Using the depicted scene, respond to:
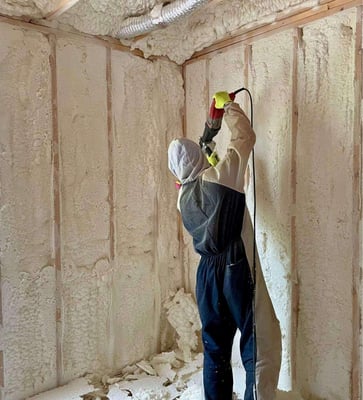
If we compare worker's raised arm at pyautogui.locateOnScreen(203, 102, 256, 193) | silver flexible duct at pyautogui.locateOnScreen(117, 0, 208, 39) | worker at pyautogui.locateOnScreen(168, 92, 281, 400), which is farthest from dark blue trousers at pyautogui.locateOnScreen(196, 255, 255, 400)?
silver flexible duct at pyautogui.locateOnScreen(117, 0, 208, 39)

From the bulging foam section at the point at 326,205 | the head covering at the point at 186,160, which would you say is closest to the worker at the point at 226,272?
the head covering at the point at 186,160

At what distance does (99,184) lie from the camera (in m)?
2.25

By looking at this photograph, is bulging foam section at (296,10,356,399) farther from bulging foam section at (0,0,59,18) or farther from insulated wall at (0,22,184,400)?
bulging foam section at (0,0,59,18)

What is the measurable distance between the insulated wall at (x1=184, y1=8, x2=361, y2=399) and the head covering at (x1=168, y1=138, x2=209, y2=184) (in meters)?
0.45

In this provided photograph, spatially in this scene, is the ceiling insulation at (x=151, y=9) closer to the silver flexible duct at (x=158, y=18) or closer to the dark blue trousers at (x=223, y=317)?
the silver flexible duct at (x=158, y=18)

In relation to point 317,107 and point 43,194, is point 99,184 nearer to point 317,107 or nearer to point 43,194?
point 43,194

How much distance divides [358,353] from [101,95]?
1.88m

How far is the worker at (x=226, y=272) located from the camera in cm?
172

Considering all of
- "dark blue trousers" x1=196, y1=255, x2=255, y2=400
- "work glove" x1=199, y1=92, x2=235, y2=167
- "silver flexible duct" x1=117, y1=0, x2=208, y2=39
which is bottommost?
"dark blue trousers" x1=196, y1=255, x2=255, y2=400

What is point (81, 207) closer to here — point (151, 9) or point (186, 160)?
point (186, 160)

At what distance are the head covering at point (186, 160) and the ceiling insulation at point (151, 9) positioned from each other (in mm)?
670

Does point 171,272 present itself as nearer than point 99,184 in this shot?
No

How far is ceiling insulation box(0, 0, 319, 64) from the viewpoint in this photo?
6.24 ft

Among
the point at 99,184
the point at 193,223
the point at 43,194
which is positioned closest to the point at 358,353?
the point at 193,223
